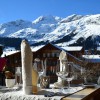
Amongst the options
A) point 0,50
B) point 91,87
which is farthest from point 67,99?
point 0,50

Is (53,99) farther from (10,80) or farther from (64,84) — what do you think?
(10,80)

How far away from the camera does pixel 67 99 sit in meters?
3.70

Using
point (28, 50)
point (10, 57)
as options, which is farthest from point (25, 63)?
point (10, 57)

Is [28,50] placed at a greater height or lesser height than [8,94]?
greater

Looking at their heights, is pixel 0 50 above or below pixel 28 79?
above

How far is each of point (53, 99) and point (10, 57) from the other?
44.6 metres

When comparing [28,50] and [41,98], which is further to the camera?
[28,50]

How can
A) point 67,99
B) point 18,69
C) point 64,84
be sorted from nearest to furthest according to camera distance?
point 67,99 → point 64,84 → point 18,69

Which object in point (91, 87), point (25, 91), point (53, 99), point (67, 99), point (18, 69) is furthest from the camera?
point (18, 69)

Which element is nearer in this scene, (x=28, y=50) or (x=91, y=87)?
(x=28, y=50)

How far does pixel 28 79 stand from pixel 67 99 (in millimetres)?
957

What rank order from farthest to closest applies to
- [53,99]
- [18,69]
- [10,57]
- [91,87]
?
[10,57]
[18,69]
[91,87]
[53,99]

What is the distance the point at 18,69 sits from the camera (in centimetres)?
629

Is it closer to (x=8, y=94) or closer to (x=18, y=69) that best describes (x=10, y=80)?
(x=18, y=69)
